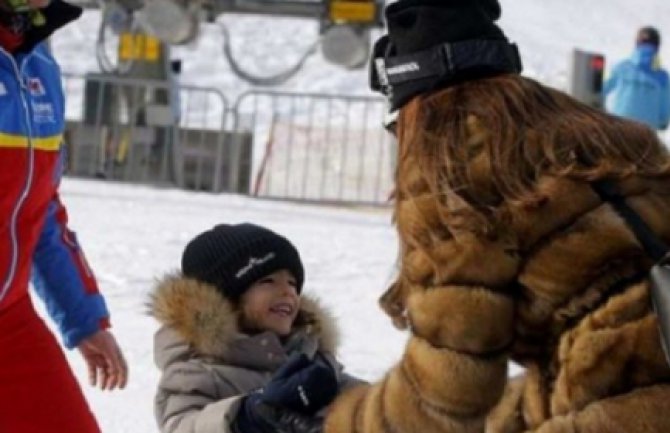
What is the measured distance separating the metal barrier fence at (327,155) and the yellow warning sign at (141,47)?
35.9 inches

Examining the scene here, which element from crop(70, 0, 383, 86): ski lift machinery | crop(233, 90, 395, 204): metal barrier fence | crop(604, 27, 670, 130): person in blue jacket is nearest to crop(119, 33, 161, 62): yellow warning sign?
crop(70, 0, 383, 86): ski lift machinery

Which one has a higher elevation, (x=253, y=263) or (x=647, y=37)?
(x=253, y=263)

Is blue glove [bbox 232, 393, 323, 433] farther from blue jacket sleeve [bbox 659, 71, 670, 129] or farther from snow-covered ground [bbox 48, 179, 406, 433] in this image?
blue jacket sleeve [bbox 659, 71, 670, 129]

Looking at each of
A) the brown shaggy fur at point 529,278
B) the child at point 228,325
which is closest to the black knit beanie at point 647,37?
the child at point 228,325

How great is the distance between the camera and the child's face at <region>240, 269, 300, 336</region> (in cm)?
416

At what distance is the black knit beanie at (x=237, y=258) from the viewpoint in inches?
166

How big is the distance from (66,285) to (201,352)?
0.32 metres

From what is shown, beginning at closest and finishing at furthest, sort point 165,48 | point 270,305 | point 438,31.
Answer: point 438,31
point 270,305
point 165,48

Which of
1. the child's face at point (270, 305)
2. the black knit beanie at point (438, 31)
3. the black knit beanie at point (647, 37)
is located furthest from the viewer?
the black knit beanie at point (647, 37)

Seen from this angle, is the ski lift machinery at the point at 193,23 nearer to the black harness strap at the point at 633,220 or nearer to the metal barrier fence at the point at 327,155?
the metal barrier fence at the point at 327,155

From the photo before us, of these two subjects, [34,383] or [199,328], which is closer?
[34,383]

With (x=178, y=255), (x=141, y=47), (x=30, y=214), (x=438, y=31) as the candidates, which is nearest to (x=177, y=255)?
(x=178, y=255)

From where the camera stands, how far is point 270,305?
4.19 meters

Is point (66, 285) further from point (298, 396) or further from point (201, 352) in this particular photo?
point (298, 396)
